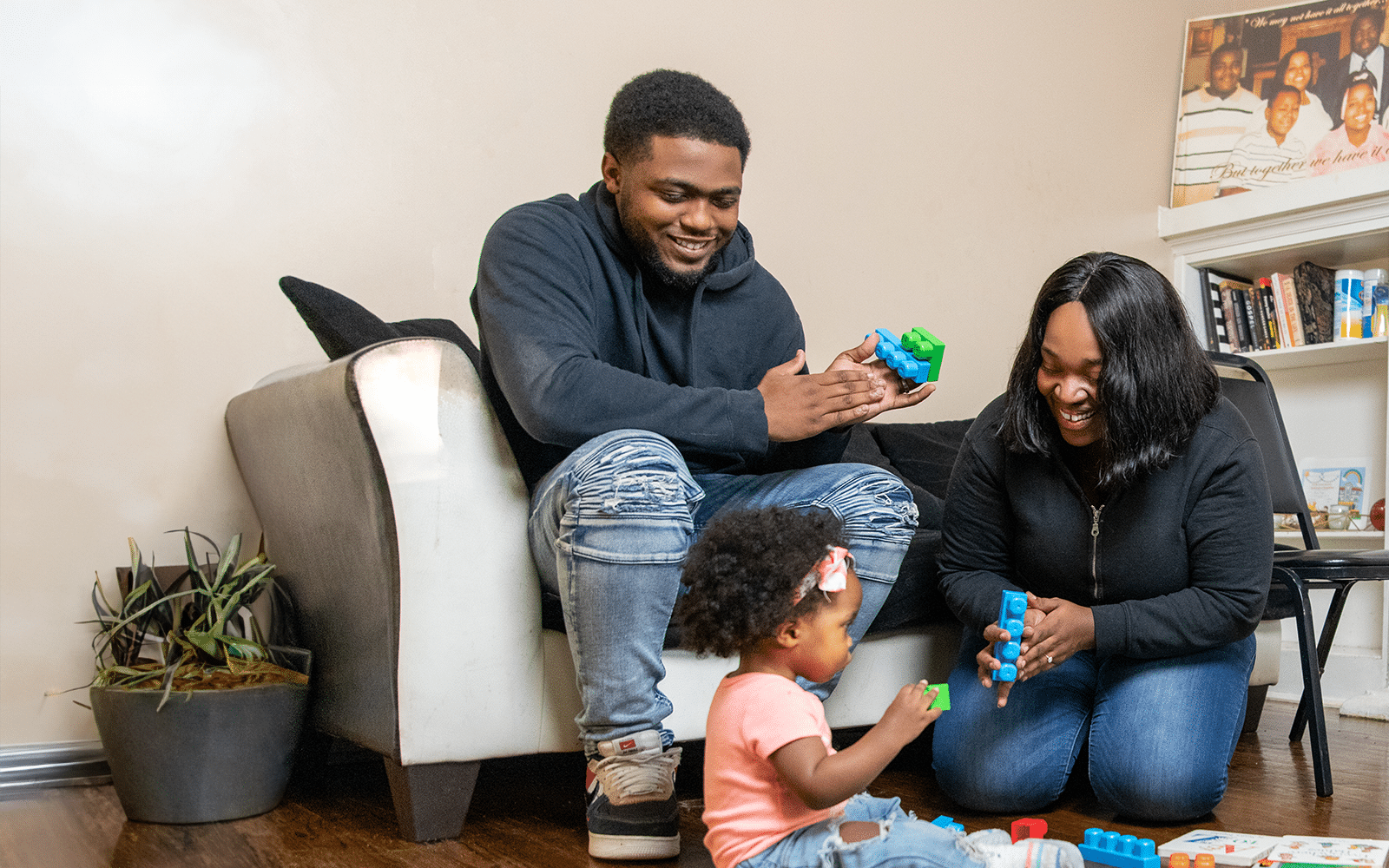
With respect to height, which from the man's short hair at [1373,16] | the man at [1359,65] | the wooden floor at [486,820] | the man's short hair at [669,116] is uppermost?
the man's short hair at [1373,16]

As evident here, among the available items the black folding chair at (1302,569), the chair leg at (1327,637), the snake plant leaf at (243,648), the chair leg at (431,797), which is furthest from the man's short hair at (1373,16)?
the snake plant leaf at (243,648)

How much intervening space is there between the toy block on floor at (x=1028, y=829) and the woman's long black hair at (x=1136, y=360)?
1.53ft

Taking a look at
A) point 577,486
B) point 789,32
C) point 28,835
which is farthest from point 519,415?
point 789,32

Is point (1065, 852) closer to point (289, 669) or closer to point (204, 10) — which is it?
point (289, 669)

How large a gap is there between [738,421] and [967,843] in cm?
59

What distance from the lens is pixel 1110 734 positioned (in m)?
1.52

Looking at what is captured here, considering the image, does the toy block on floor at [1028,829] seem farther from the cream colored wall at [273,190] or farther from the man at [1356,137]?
the man at [1356,137]

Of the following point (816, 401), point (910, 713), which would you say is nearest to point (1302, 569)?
point (816, 401)

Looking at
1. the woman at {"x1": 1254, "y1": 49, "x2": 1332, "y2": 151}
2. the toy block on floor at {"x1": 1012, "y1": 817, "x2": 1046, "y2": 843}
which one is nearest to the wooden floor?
the toy block on floor at {"x1": 1012, "y1": 817, "x2": 1046, "y2": 843}

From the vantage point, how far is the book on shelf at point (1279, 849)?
1.19 metres

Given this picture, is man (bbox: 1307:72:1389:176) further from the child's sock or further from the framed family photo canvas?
the child's sock

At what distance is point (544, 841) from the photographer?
140cm

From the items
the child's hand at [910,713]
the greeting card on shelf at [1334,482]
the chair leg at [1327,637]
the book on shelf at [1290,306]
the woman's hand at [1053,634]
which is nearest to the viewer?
the child's hand at [910,713]

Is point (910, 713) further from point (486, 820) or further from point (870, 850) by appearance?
point (486, 820)
